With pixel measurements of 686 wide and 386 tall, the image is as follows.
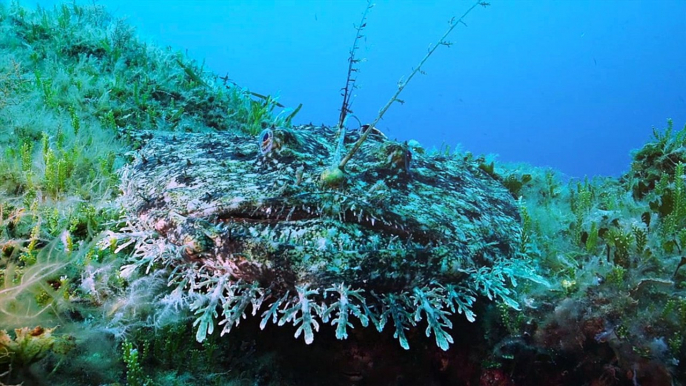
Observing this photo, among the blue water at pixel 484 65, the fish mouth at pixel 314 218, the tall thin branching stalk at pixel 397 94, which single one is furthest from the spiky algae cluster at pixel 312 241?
the blue water at pixel 484 65

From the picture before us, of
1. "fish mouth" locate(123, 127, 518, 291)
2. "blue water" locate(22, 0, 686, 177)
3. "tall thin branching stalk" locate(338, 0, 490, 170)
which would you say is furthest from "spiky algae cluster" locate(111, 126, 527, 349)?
"blue water" locate(22, 0, 686, 177)

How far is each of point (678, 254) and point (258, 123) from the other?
5.66 meters

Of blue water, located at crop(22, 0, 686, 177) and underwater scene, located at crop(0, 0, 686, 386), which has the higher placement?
blue water, located at crop(22, 0, 686, 177)

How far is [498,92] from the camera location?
136500 mm

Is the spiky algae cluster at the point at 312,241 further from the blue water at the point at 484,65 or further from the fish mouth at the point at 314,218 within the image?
the blue water at the point at 484,65

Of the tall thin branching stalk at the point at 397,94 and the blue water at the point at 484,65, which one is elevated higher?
the blue water at the point at 484,65

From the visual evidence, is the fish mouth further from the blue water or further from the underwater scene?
the blue water

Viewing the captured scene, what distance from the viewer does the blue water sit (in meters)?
116

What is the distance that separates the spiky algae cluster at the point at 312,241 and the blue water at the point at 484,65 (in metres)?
109

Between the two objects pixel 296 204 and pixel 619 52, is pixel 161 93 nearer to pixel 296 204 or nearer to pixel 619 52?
pixel 296 204

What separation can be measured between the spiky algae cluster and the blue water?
108773 mm

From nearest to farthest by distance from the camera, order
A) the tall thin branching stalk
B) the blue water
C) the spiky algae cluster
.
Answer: the spiky algae cluster < the tall thin branching stalk < the blue water

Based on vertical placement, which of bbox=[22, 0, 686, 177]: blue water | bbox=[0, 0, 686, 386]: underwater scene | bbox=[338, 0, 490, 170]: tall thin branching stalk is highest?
bbox=[22, 0, 686, 177]: blue water

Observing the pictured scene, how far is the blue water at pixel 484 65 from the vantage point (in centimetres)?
11581
